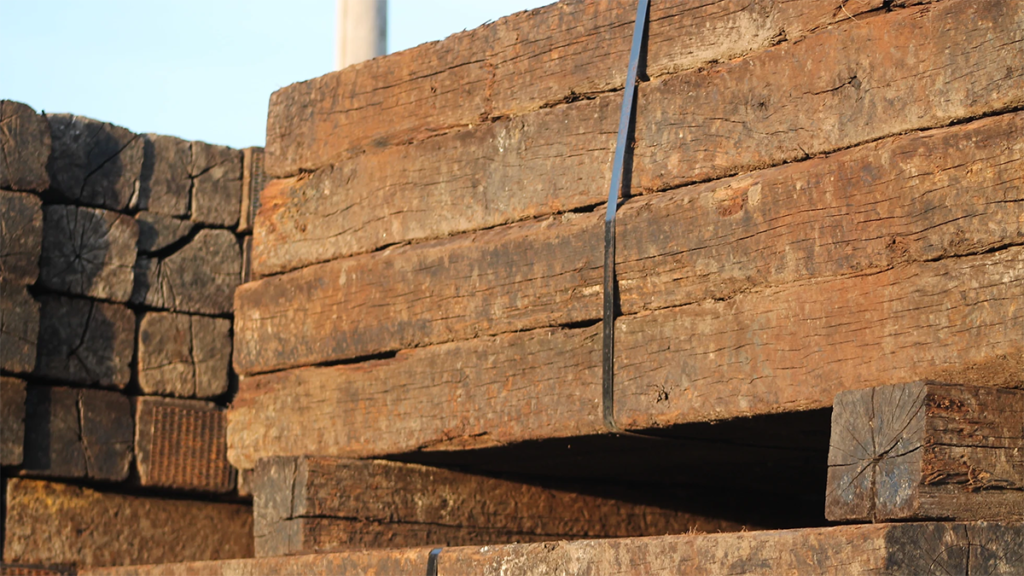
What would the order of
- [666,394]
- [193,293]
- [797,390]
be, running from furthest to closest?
[193,293] → [666,394] → [797,390]

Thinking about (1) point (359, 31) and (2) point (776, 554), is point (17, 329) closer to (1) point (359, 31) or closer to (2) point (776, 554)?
(2) point (776, 554)

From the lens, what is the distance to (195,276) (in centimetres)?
520

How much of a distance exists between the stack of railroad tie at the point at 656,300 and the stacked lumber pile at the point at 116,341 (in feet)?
1.56

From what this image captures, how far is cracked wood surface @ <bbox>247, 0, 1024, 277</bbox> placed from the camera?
309 cm

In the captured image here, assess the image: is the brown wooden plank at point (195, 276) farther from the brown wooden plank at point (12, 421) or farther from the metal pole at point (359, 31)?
the metal pole at point (359, 31)

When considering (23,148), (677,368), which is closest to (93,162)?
(23,148)

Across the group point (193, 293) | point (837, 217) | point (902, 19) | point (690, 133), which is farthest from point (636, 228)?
point (193, 293)

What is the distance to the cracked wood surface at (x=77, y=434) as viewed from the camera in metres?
4.67

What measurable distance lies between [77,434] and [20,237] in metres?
0.72

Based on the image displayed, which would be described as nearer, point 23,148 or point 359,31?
point 23,148

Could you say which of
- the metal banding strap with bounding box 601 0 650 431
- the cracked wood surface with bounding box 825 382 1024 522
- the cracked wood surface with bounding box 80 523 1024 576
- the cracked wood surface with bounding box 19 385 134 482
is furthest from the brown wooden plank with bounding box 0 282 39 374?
the cracked wood surface with bounding box 825 382 1024 522

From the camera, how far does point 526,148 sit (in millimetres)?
3943

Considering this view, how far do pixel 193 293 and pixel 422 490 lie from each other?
4.76ft

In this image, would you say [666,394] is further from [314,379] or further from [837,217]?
[314,379]
